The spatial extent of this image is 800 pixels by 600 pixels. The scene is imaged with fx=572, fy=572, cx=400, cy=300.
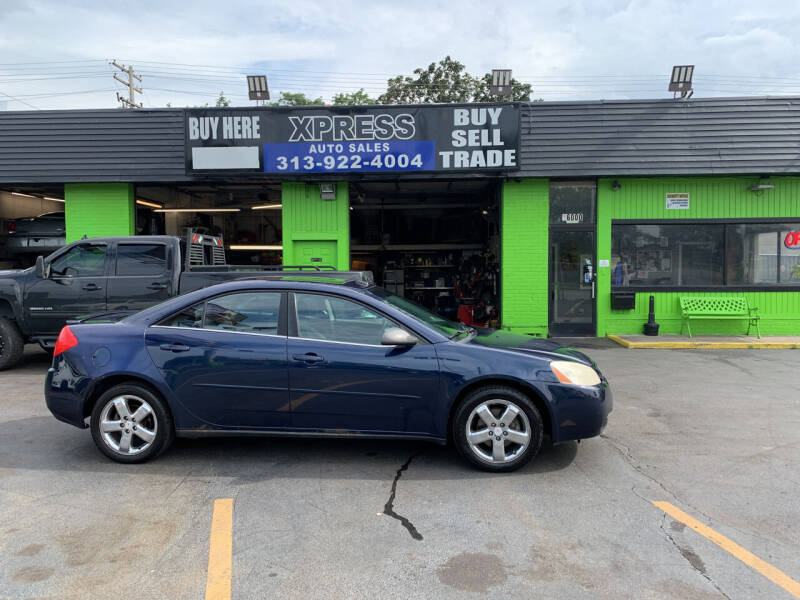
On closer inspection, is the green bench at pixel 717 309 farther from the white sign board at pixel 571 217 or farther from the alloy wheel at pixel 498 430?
the alloy wheel at pixel 498 430

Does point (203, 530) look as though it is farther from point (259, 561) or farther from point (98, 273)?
point (98, 273)

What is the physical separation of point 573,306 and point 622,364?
136 inches

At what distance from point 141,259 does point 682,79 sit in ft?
37.7

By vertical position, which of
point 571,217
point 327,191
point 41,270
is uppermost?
point 327,191

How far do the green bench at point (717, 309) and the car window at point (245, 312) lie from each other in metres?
10.5

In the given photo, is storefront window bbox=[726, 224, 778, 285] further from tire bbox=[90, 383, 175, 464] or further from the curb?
tire bbox=[90, 383, 175, 464]

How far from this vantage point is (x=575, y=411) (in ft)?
14.6

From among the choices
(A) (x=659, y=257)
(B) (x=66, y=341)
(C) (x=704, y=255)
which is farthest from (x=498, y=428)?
(C) (x=704, y=255)

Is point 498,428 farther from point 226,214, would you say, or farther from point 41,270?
point 226,214

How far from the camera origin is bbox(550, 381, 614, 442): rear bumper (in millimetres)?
4430

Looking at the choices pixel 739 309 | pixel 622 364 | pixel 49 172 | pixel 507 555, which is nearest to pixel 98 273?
pixel 49 172

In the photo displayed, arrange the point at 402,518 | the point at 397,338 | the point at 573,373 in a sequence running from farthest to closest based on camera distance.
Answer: the point at 573,373 → the point at 397,338 → the point at 402,518

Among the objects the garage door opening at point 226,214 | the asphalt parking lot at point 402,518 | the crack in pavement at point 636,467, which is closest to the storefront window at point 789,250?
the asphalt parking lot at point 402,518

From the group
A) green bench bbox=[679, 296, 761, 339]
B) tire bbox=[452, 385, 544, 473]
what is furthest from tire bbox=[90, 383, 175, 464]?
green bench bbox=[679, 296, 761, 339]
